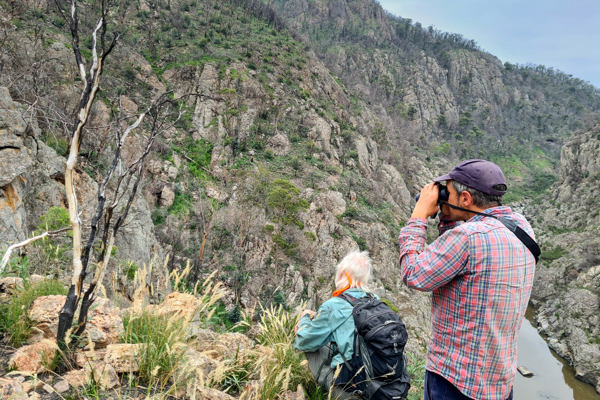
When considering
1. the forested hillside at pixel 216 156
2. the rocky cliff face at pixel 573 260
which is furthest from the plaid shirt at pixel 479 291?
the rocky cliff face at pixel 573 260

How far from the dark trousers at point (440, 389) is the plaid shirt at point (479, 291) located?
7 centimetres

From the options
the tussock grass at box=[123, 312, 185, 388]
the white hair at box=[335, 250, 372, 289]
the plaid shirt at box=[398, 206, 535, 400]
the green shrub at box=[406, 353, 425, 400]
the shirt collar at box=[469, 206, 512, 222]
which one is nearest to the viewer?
the plaid shirt at box=[398, 206, 535, 400]

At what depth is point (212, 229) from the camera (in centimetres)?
1653

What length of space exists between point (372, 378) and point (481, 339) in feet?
3.01

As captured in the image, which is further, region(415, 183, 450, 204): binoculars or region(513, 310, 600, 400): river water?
region(513, 310, 600, 400): river water

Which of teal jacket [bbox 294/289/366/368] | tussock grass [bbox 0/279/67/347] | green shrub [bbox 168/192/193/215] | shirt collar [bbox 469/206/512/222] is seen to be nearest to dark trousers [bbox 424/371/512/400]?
teal jacket [bbox 294/289/366/368]

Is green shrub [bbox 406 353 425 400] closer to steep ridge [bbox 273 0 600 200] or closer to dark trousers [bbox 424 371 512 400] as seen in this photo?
dark trousers [bbox 424 371 512 400]

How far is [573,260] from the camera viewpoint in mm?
28516

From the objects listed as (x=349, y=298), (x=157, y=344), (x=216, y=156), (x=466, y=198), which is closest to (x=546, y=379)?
(x=349, y=298)

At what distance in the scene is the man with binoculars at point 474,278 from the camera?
1.29 m

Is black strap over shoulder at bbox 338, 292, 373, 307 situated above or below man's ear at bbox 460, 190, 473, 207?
below

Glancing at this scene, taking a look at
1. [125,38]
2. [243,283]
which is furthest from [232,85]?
[243,283]

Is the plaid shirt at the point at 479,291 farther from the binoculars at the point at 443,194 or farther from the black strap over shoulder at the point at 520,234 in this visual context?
the binoculars at the point at 443,194

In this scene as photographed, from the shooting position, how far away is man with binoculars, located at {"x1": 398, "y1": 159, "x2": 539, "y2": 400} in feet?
4.23
